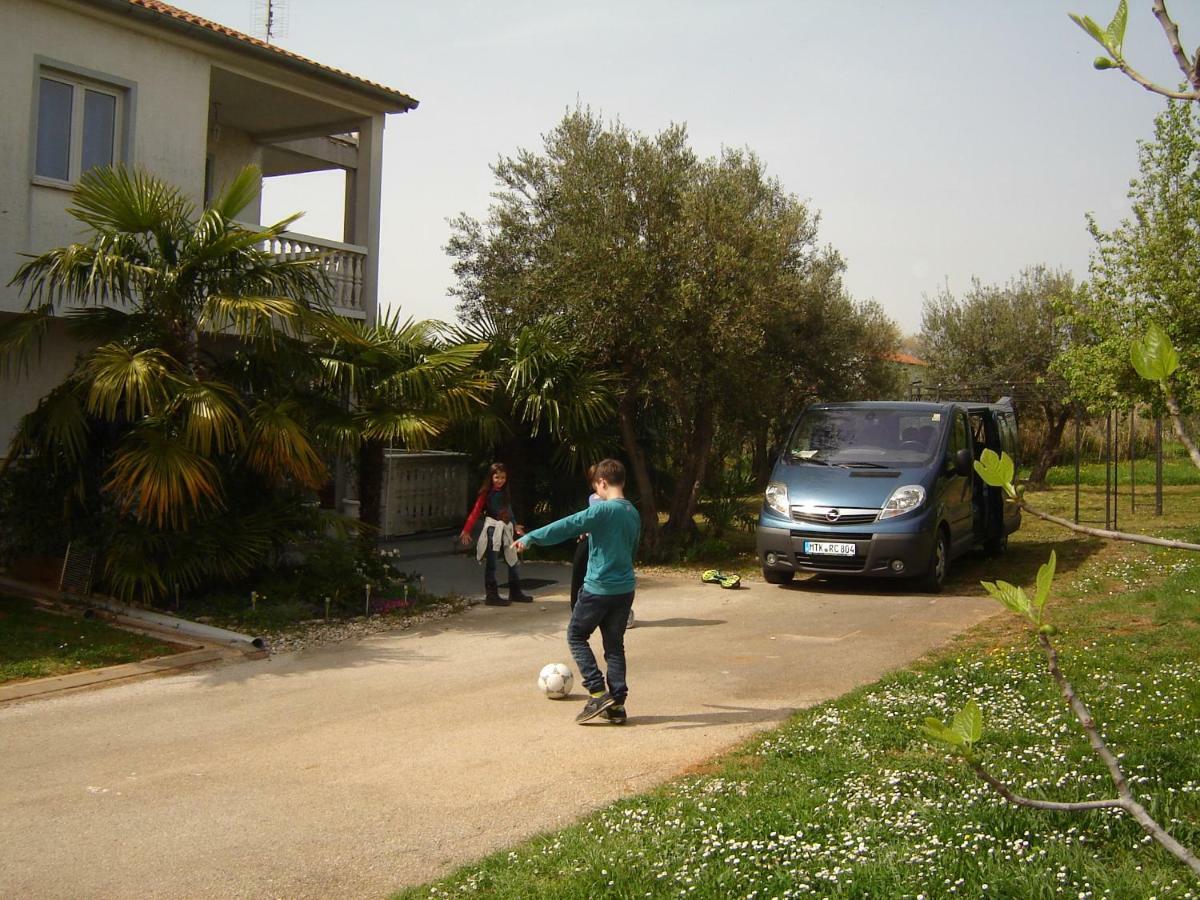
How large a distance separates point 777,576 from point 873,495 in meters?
1.54

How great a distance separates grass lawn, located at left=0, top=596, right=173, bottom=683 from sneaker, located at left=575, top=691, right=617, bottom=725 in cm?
387

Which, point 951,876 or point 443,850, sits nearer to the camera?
point 951,876

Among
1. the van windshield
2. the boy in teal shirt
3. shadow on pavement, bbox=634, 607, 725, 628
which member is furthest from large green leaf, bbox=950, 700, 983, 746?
the van windshield

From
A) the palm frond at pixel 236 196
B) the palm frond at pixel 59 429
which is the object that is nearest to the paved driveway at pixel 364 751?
the palm frond at pixel 59 429

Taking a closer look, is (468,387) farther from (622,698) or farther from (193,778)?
(193,778)

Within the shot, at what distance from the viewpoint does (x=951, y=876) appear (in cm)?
414

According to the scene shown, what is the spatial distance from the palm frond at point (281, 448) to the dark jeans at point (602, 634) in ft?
12.3

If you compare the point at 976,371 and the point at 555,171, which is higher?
the point at 555,171

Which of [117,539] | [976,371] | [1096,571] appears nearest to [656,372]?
[1096,571]

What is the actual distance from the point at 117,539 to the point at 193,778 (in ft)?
15.2

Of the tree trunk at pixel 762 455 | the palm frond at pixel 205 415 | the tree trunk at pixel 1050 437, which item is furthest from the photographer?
the tree trunk at pixel 1050 437

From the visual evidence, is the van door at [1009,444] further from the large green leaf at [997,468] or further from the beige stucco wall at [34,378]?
the large green leaf at [997,468]

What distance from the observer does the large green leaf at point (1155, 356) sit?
183cm

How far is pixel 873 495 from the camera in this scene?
12648 millimetres
